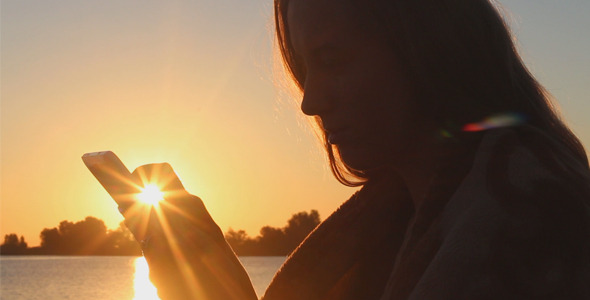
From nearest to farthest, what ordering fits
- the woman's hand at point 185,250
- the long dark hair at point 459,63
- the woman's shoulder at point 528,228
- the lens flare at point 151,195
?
the woman's shoulder at point 528,228 < the long dark hair at point 459,63 < the woman's hand at point 185,250 < the lens flare at point 151,195

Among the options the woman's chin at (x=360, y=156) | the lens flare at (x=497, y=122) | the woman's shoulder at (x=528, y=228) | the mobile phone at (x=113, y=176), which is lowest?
the woman's shoulder at (x=528, y=228)

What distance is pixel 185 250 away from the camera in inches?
99.3

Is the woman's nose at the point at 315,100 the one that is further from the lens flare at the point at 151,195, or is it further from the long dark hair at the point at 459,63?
the lens flare at the point at 151,195

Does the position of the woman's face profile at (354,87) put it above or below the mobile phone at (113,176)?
below

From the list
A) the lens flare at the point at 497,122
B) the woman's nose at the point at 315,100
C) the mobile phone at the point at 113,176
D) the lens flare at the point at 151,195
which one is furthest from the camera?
the mobile phone at the point at 113,176

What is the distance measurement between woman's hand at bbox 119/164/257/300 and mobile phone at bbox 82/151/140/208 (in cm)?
8

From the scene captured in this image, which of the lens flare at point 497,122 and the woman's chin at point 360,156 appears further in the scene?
the woman's chin at point 360,156

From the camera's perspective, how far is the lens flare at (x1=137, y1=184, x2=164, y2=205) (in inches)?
107

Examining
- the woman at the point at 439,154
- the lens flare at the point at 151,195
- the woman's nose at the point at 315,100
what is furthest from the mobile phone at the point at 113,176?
the woman's nose at the point at 315,100

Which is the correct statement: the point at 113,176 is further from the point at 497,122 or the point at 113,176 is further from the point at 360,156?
the point at 497,122

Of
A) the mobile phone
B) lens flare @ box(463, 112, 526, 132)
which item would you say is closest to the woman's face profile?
lens flare @ box(463, 112, 526, 132)

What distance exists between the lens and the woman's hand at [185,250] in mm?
2484

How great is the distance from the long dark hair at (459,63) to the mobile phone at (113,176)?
3.56 feet

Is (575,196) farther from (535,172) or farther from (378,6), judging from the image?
(378,6)
